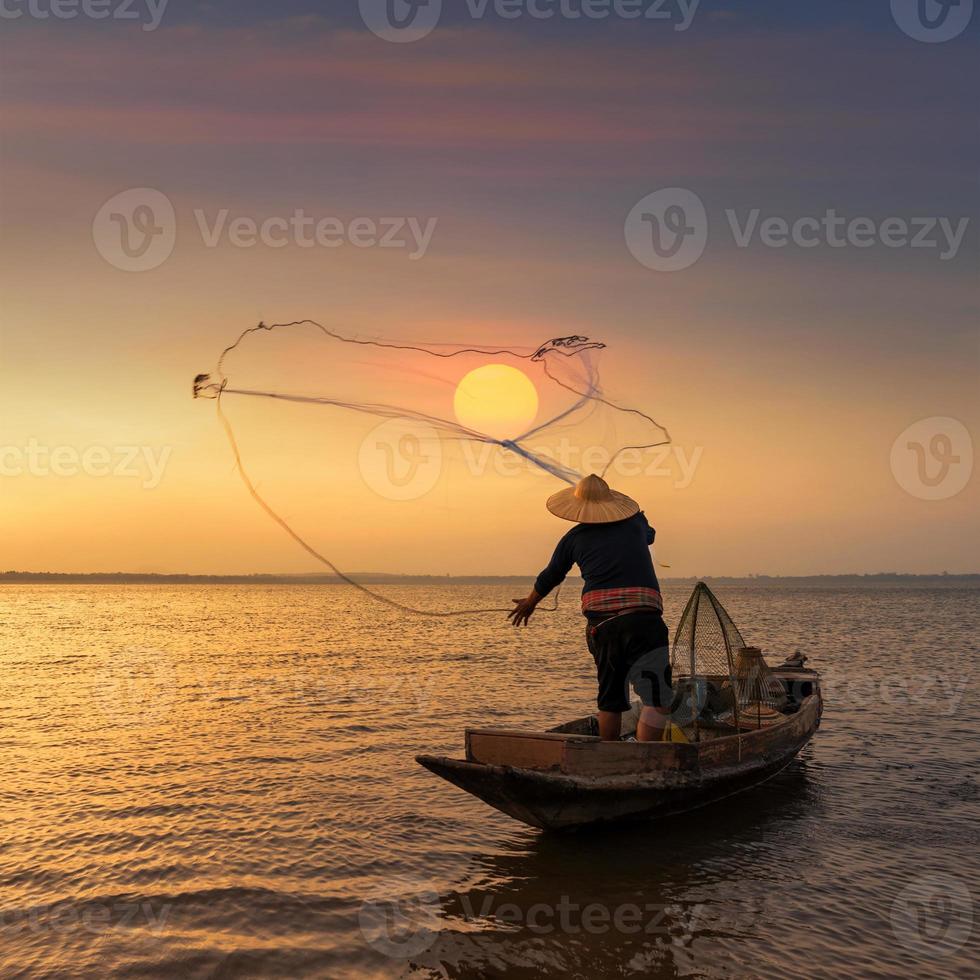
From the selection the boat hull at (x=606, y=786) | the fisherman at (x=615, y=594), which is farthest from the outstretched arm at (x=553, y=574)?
the boat hull at (x=606, y=786)

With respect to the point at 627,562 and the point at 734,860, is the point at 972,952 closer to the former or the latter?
the point at 734,860

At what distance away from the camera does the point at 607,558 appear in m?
9.47

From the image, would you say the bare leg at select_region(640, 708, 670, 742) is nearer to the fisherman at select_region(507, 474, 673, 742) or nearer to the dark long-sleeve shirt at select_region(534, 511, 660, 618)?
the fisherman at select_region(507, 474, 673, 742)

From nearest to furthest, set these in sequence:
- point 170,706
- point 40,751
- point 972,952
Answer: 1. point 972,952
2. point 40,751
3. point 170,706

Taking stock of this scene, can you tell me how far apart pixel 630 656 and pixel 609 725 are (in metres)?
0.95

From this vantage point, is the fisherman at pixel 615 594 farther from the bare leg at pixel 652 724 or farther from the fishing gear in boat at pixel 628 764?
the fishing gear in boat at pixel 628 764

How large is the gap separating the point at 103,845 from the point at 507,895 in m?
4.81

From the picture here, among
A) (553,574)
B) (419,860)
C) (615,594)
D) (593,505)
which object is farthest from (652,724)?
(419,860)

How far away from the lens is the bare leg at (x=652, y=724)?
991cm

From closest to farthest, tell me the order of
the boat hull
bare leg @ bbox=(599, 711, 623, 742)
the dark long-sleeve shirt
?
the boat hull, the dark long-sleeve shirt, bare leg @ bbox=(599, 711, 623, 742)

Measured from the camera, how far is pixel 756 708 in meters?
14.0

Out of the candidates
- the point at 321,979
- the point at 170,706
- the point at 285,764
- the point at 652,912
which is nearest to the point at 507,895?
the point at 652,912

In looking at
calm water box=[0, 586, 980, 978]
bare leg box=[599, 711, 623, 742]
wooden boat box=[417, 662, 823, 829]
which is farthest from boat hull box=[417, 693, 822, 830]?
calm water box=[0, 586, 980, 978]

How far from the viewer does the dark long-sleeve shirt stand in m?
9.45
